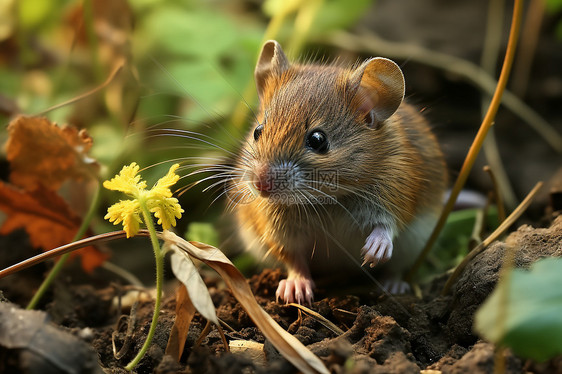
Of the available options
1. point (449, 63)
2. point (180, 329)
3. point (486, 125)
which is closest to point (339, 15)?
point (449, 63)

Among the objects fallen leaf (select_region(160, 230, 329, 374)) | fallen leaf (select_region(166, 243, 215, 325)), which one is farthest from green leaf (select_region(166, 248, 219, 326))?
fallen leaf (select_region(160, 230, 329, 374))

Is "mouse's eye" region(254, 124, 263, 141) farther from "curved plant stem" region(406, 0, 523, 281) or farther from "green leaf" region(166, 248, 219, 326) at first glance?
"curved plant stem" region(406, 0, 523, 281)

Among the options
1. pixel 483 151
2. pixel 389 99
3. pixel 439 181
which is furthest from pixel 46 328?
pixel 483 151

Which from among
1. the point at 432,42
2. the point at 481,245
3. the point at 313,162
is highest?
the point at 432,42

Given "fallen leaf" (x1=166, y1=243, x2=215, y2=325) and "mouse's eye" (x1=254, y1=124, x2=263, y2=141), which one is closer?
"fallen leaf" (x1=166, y1=243, x2=215, y2=325)

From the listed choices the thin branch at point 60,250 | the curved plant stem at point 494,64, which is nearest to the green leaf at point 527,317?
the thin branch at point 60,250

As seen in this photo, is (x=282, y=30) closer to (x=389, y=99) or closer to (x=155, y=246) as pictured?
(x=389, y=99)
